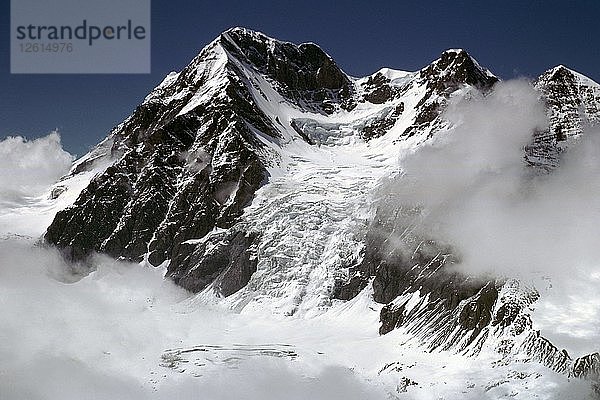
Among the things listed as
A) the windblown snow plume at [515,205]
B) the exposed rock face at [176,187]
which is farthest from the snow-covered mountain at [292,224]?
the windblown snow plume at [515,205]

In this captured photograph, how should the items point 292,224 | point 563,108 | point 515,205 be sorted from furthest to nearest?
point 563,108
point 292,224
point 515,205

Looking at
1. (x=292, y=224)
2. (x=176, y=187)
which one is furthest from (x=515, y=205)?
(x=176, y=187)

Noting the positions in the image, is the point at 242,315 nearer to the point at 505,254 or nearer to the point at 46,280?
the point at 505,254

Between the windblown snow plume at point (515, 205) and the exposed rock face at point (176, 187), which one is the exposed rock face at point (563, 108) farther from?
the exposed rock face at point (176, 187)

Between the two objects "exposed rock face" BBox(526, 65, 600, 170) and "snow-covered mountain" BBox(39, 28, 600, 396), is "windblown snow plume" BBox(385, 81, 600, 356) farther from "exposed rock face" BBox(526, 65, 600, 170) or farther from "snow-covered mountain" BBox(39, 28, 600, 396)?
"exposed rock face" BBox(526, 65, 600, 170)

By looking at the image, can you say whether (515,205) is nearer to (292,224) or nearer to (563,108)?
(292,224)

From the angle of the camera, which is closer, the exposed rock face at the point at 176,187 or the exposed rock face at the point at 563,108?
the exposed rock face at the point at 563,108

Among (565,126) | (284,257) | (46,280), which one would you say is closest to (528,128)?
(565,126)

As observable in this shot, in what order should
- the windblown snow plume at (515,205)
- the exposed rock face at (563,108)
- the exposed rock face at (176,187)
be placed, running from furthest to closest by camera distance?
the exposed rock face at (176,187)
the exposed rock face at (563,108)
the windblown snow plume at (515,205)

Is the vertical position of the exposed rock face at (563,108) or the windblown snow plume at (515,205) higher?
the exposed rock face at (563,108)
